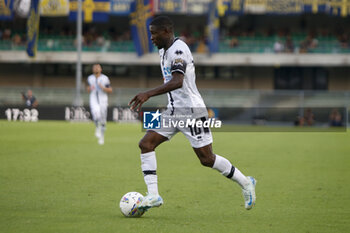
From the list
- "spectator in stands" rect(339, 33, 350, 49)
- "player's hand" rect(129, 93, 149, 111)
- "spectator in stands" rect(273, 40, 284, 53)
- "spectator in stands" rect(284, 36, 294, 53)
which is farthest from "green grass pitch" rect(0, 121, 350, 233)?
"spectator in stands" rect(339, 33, 350, 49)

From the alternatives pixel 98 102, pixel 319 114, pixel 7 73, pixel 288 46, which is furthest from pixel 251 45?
pixel 98 102

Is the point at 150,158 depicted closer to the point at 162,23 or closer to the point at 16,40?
the point at 162,23

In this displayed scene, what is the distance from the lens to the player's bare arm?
21.2ft

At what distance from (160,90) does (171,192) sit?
3.06 meters

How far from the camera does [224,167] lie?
7355 millimetres

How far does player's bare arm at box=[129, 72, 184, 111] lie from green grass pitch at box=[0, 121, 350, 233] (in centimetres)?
137

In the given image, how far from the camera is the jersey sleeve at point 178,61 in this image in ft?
22.2

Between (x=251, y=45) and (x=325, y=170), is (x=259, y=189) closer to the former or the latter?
(x=325, y=170)

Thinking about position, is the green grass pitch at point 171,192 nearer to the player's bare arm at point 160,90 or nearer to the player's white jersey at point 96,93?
the player's bare arm at point 160,90

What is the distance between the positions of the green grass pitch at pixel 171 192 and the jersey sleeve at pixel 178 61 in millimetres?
1758

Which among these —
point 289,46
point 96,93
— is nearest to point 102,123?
point 96,93

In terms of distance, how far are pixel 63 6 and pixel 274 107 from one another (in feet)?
57.8

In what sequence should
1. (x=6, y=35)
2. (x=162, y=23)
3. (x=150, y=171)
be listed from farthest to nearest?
(x=6, y=35) < (x=150, y=171) < (x=162, y=23)

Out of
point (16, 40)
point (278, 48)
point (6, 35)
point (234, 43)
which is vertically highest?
point (6, 35)
